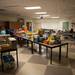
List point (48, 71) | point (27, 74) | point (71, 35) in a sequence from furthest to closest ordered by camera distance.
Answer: point (71, 35) < point (48, 71) < point (27, 74)

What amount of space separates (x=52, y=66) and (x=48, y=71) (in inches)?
17.5

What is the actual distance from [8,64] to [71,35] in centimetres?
889

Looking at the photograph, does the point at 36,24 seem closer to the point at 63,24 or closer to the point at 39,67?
the point at 63,24

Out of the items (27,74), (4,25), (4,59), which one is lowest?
(27,74)

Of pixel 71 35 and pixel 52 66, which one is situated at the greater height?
pixel 71 35

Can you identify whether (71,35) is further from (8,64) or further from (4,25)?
(8,64)

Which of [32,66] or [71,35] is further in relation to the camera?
[71,35]

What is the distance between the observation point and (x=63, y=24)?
14969 millimetres

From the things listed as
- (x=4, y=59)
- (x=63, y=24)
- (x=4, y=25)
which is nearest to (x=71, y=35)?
(x=63, y=24)

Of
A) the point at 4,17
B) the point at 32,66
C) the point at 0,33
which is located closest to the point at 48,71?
the point at 32,66

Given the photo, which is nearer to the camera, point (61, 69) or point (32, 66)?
point (61, 69)

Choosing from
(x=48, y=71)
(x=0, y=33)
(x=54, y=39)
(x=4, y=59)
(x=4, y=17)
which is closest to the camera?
(x=48, y=71)

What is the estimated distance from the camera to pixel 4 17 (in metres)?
8.70

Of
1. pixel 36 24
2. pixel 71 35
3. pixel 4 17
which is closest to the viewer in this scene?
pixel 4 17
